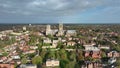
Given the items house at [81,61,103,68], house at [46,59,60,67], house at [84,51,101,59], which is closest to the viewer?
house at [81,61,103,68]

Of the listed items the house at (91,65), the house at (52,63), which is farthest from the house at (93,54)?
the house at (52,63)

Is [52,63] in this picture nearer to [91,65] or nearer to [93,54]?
[91,65]

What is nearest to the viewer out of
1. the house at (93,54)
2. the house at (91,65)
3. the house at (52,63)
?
the house at (91,65)

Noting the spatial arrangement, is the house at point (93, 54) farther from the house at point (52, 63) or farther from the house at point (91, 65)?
the house at point (52, 63)

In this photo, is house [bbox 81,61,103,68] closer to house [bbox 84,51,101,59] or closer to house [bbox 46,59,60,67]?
house [bbox 46,59,60,67]

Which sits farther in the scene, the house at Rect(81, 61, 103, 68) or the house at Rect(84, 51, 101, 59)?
the house at Rect(84, 51, 101, 59)

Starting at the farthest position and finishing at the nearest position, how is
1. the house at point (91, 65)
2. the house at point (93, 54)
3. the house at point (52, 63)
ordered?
A: 1. the house at point (93, 54)
2. the house at point (52, 63)
3. the house at point (91, 65)

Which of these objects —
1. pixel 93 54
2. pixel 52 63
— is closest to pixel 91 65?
pixel 52 63

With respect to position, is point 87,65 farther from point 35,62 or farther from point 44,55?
point 44,55

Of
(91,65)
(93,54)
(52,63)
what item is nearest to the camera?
(91,65)

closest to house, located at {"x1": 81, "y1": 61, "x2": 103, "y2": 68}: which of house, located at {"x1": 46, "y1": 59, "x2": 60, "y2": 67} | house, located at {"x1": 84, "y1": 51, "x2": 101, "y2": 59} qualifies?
house, located at {"x1": 46, "y1": 59, "x2": 60, "y2": 67}

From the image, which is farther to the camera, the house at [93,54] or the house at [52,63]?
the house at [93,54]
